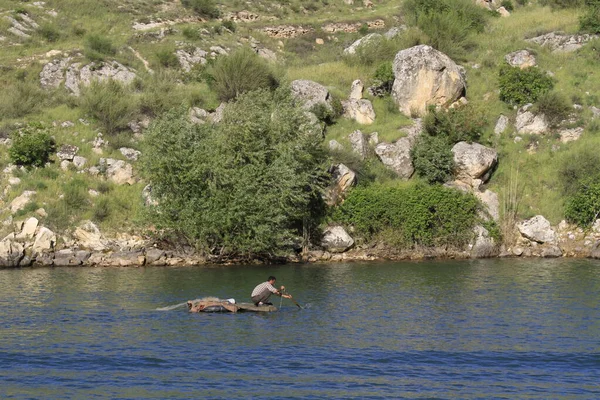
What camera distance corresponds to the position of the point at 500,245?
44.1 m

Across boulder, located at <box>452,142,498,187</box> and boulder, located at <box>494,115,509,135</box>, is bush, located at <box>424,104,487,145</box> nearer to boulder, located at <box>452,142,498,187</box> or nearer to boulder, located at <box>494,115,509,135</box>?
boulder, located at <box>452,142,498,187</box>

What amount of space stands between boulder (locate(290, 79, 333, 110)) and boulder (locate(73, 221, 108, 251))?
675 inches

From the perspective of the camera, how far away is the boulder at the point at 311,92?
175ft

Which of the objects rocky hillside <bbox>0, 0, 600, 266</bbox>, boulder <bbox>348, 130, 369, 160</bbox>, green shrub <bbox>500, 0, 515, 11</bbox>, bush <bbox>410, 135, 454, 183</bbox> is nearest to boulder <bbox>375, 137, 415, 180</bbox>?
rocky hillside <bbox>0, 0, 600, 266</bbox>

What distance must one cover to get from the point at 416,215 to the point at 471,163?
6542mm

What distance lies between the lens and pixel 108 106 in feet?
172

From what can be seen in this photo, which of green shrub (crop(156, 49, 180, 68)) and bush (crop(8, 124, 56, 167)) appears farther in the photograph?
green shrub (crop(156, 49, 180, 68))

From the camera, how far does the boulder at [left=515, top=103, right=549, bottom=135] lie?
171 ft

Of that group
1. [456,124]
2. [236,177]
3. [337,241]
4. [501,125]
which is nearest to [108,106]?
[236,177]

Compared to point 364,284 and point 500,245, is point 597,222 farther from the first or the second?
point 364,284

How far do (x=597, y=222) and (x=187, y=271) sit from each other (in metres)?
23.1

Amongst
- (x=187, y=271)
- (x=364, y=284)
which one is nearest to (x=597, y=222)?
(x=364, y=284)

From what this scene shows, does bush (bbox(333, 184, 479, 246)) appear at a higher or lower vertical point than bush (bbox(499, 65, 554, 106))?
lower

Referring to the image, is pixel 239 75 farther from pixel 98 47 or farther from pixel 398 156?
pixel 98 47
